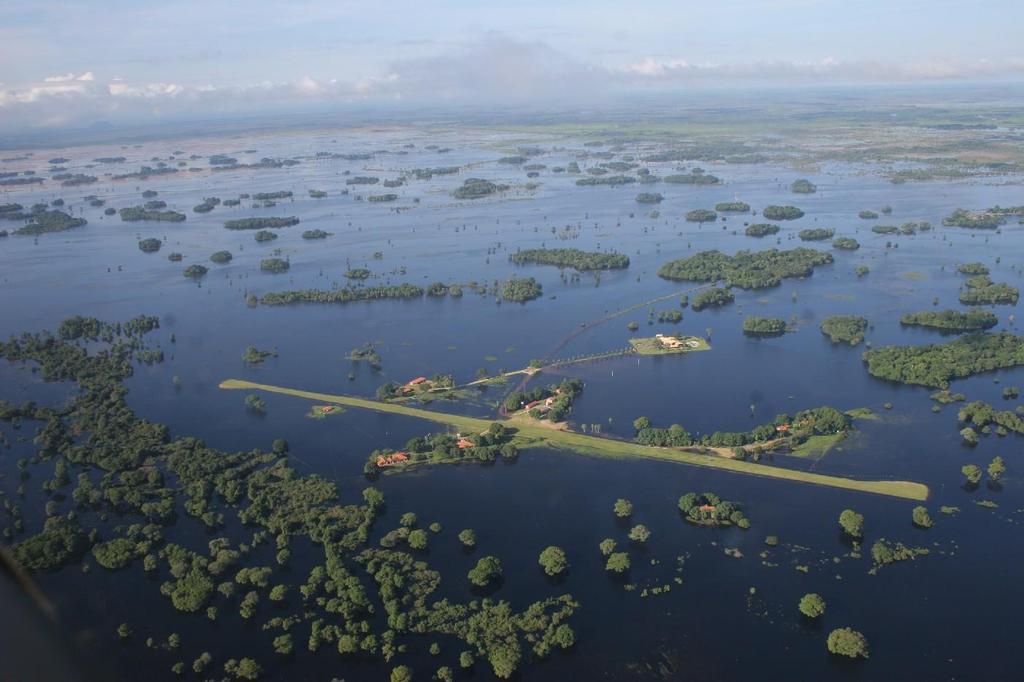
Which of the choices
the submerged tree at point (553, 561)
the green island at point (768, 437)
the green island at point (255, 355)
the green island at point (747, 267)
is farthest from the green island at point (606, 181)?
the submerged tree at point (553, 561)

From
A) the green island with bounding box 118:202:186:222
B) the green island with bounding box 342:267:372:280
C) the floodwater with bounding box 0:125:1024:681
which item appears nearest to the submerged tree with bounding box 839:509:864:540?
the floodwater with bounding box 0:125:1024:681

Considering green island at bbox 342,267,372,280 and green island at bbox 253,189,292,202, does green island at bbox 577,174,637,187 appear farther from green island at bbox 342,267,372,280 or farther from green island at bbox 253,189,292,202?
green island at bbox 342,267,372,280

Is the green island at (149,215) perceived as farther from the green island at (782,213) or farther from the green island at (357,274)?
the green island at (782,213)

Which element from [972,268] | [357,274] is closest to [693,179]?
[972,268]

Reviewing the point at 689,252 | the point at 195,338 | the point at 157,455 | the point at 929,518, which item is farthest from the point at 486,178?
the point at 929,518

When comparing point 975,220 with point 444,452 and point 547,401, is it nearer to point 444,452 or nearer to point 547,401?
point 547,401

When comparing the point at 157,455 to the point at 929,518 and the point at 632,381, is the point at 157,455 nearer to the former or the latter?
the point at 632,381

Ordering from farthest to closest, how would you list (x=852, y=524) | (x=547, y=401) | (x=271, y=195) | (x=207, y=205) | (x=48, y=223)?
(x=271, y=195) → (x=207, y=205) → (x=48, y=223) → (x=547, y=401) → (x=852, y=524)
